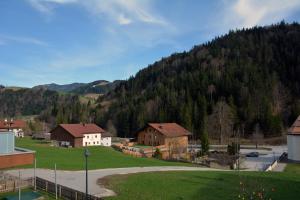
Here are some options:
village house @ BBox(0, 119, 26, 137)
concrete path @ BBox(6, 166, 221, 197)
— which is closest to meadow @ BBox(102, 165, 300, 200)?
concrete path @ BBox(6, 166, 221, 197)

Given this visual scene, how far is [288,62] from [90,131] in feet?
403

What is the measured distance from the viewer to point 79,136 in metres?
74.3

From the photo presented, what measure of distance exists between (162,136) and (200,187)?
176 feet

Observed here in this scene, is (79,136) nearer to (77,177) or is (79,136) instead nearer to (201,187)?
(77,177)

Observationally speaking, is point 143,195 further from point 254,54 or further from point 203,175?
point 254,54

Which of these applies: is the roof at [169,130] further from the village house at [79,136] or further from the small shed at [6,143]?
the small shed at [6,143]

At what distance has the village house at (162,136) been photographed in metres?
80.9

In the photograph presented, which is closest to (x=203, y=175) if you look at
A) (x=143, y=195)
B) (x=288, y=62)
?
(x=143, y=195)

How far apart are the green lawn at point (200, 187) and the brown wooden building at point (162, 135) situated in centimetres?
4586

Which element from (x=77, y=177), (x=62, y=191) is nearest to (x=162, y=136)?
(x=77, y=177)

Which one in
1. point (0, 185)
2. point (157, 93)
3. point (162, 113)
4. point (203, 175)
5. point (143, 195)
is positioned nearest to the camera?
point (143, 195)

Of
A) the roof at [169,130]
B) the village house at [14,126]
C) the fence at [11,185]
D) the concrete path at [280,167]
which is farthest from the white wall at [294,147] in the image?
the village house at [14,126]

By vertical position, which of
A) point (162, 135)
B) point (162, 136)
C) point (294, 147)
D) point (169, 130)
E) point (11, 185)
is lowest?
point (11, 185)

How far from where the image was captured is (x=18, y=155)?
115 feet
